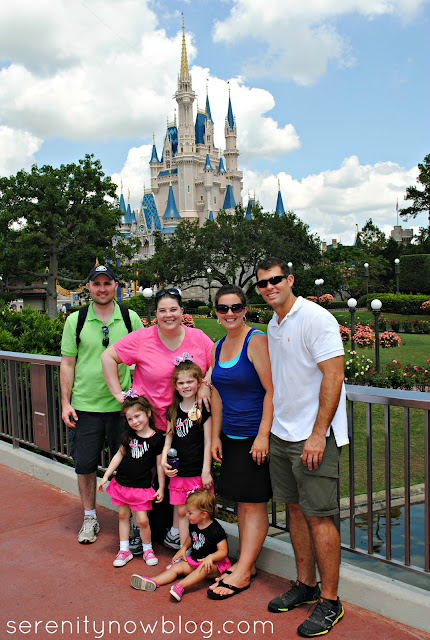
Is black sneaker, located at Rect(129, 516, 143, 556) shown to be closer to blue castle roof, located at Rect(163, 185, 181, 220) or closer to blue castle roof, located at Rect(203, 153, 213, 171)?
blue castle roof, located at Rect(163, 185, 181, 220)

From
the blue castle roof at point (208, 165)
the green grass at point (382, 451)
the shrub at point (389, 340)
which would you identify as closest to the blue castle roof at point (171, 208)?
the blue castle roof at point (208, 165)

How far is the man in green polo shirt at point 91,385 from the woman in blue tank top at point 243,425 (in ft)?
3.75

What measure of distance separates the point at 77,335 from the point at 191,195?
256 feet

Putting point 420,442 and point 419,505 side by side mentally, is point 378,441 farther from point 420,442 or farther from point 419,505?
point 419,505

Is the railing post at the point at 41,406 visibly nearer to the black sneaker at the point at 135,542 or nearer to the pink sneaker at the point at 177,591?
the black sneaker at the point at 135,542

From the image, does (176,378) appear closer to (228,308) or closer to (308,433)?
(228,308)

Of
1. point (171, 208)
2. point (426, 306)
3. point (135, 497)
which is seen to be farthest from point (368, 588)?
point (171, 208)

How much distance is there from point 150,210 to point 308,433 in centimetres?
8296

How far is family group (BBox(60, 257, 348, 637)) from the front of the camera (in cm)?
287

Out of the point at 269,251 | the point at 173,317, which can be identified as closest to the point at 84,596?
the point at 173,317

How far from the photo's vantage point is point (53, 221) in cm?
3384

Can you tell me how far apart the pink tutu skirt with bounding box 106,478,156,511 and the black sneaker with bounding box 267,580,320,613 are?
3.58 ft

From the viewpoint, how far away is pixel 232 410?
10.7 feet

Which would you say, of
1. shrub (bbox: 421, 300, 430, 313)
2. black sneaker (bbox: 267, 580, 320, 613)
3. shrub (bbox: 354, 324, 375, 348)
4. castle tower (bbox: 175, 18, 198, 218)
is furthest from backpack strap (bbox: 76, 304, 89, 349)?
castle tower (bbox: 175, 18, 198, 218)
